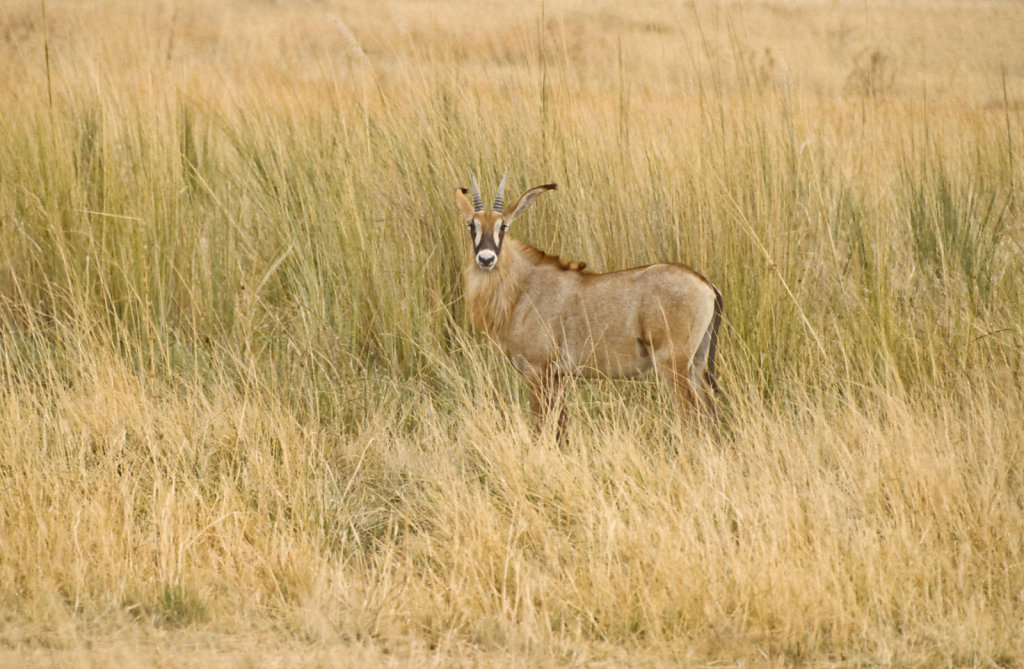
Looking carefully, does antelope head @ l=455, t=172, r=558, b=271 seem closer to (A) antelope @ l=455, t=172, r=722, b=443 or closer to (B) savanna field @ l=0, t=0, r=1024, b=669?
(A) antelope @ l=455, t=172, r=722, b=443

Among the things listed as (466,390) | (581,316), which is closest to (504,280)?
(581,316)

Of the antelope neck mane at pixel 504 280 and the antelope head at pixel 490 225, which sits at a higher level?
the antelope head at pixel 490 225

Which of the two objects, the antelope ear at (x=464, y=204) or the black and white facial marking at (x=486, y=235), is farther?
the antelope ear at (x=464, y=204)

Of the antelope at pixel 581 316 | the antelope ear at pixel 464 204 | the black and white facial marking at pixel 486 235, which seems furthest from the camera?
the antelope ear at pixel 464 204

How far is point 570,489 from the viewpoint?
3.77 meters

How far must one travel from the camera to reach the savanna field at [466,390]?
10.4ft

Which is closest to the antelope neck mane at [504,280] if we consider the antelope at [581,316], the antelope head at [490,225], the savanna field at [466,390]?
the antelope at [581,316]

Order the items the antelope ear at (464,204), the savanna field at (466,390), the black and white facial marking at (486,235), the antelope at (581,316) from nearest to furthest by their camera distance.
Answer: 1. the savanna field at (466,390)
2. the antelope at (581,316)
3. the black and white facial marking at (486,235)
4. the antelope ear at (464,204)

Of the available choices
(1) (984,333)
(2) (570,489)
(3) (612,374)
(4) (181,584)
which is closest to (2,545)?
(4) (181,584)

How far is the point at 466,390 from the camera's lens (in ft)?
16.6

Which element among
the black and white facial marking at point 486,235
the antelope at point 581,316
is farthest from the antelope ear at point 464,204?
the black and white facial marking at point 486,235

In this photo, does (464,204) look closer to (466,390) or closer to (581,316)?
(581,316)

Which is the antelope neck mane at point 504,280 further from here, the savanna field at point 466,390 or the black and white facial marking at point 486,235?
the savanna field at point 466,390

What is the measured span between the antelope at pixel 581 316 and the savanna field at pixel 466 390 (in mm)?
173
